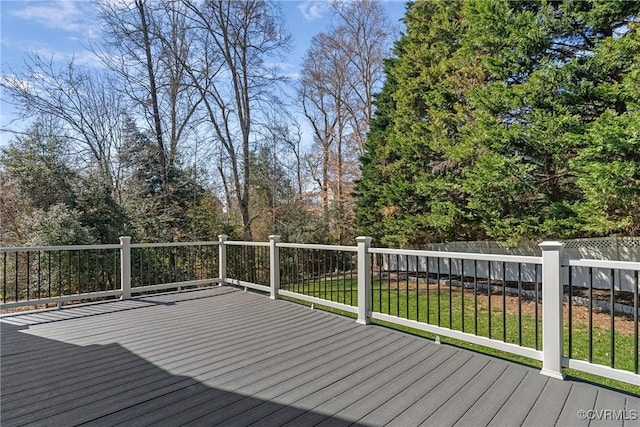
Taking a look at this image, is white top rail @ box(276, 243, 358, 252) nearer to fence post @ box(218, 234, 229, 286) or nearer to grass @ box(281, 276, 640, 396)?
grass @ box(281, 276, 640, 396)

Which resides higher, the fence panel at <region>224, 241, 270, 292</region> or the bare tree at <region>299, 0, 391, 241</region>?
the bare tree at <region>299, 0, 391, 241</region>

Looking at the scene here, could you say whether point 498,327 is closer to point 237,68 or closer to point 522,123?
point 522,123

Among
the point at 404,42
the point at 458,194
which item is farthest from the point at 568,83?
the point at 404,42

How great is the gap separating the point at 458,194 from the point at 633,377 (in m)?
6.65

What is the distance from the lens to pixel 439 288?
4793 millimetres

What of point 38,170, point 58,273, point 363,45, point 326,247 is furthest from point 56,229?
point 363,45

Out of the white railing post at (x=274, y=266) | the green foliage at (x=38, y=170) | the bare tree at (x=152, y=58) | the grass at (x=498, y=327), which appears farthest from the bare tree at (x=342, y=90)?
the green foliage at (x=38, y=170)

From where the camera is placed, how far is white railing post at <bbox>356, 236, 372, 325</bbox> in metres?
3.95

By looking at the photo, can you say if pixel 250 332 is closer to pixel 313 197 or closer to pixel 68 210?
pixel 68 210

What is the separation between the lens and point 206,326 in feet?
13.1

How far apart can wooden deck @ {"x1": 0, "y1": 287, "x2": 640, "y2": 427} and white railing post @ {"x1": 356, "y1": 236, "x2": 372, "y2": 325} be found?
0.51 feet

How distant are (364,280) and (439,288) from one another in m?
1.48

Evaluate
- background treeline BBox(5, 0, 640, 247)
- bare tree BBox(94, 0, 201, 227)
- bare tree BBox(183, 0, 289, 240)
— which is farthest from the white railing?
bare tree BBox(183, 0, 289, 240)

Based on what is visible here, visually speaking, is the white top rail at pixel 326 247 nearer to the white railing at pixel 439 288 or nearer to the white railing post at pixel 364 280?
the white railing at pixel 439 288
